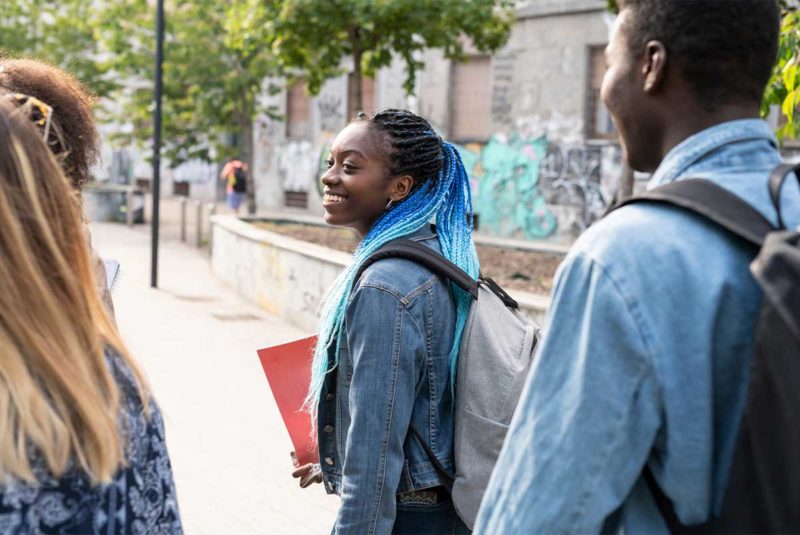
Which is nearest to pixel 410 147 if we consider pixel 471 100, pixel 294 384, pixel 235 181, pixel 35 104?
pixel 294 384

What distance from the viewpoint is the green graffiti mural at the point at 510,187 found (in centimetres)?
1991

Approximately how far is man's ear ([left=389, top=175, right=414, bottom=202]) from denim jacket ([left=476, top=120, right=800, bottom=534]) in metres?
1.38

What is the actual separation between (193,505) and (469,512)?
307 cm

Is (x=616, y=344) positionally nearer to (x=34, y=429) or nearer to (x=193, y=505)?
(x=34, y=429)

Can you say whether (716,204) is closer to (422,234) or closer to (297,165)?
(422,234)

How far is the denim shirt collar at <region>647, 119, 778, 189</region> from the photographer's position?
1.61m

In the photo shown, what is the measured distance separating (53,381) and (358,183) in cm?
142

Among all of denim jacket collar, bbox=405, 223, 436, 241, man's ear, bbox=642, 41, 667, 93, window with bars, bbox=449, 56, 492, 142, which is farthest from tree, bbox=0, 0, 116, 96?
man's ear, bbox=642, 41, 667, 93

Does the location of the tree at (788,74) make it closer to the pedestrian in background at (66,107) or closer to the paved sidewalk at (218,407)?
the pedestrian in background at (66,107)

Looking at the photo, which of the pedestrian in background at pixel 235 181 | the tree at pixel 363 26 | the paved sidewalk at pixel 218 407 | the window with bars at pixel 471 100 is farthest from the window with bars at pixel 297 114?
the tree at pixel 363 26

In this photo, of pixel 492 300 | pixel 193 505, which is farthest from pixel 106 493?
pixel 193 505

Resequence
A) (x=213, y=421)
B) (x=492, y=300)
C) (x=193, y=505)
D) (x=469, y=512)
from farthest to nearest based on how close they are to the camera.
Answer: (x=213, y=421) → (x=193, y=505) → (x=492, y=300) → (x=469, y=512)

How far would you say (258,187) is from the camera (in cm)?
2902

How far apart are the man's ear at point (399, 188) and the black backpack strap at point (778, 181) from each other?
4.65ft
